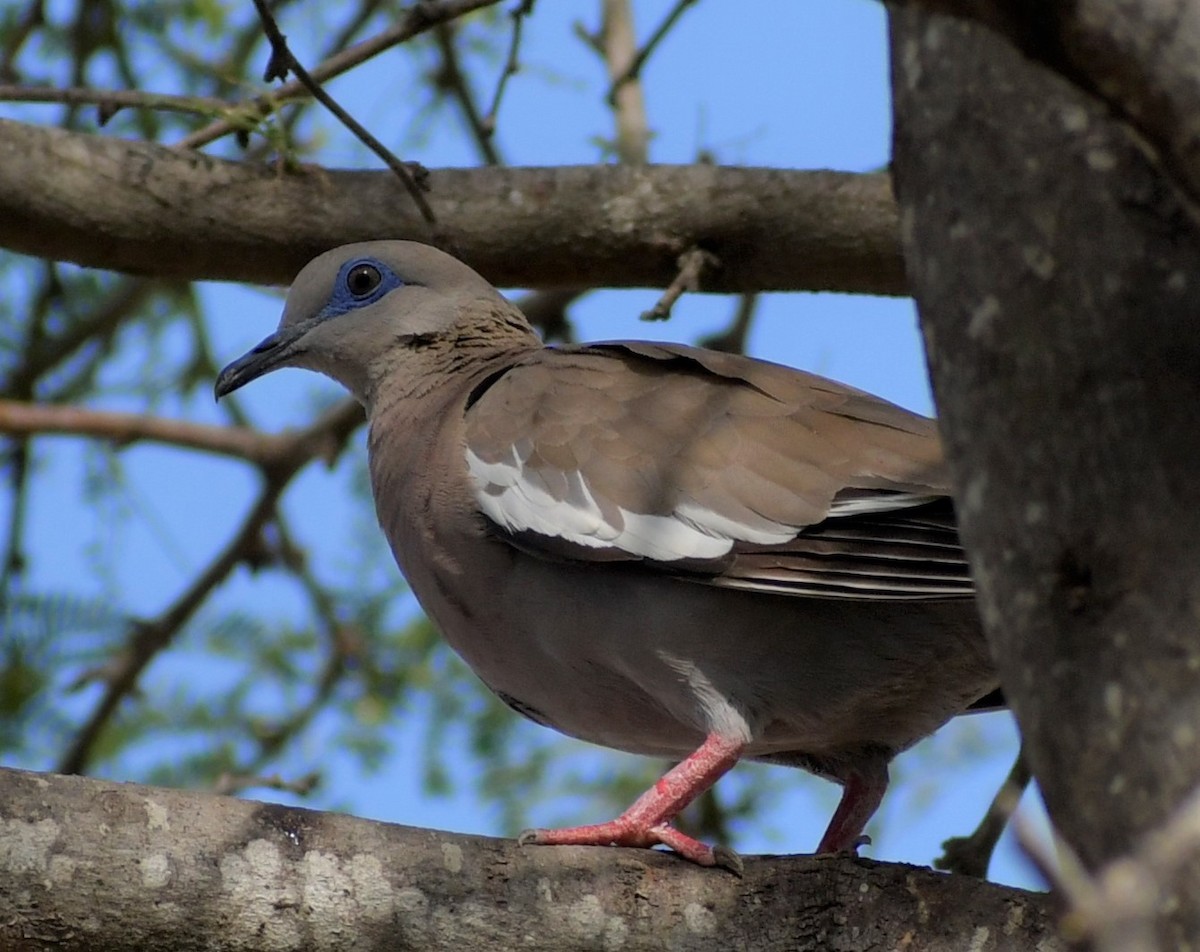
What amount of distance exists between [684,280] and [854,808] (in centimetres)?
139

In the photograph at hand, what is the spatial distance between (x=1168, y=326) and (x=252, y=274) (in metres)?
3.15

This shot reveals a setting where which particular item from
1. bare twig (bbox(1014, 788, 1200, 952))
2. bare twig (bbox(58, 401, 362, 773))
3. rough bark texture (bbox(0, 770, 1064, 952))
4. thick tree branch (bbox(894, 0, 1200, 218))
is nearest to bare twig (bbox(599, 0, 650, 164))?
bare twig (bbox(58, 401, 362, 773))

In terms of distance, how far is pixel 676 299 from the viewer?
4.16 metres

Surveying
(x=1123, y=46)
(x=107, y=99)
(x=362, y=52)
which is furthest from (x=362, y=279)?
(x=1123, y=46)

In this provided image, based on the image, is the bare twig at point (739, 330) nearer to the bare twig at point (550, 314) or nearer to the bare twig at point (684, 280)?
the bare twig at point (550, 314)

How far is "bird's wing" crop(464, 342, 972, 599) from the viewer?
3479 mm

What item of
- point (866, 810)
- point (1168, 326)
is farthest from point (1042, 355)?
point (866, 810)

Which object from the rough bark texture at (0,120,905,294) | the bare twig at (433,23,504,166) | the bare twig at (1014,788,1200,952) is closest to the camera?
the bare twig at (1014,788,1200,952)

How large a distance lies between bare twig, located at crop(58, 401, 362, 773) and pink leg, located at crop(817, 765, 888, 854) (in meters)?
2.03

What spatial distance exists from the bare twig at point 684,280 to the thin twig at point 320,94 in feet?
2.13

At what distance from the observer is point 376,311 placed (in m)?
4.57

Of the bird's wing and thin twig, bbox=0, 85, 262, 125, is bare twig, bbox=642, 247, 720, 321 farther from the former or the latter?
thin twig, bbox=0, 85, 262, 125

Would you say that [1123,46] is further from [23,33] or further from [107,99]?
[23,33]

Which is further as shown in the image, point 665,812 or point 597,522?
point 597,522
